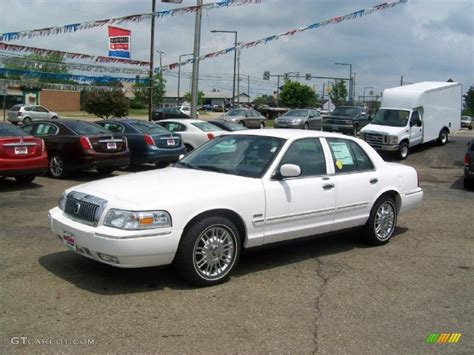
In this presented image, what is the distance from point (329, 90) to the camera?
10294cm

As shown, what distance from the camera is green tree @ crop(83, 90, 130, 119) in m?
A: 42.8

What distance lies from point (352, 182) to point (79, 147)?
7549 millimetres

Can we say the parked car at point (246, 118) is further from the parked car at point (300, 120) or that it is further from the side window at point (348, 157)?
the side window at point (348, 157)

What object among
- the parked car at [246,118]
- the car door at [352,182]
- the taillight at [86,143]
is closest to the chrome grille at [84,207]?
the car door at [352,182]

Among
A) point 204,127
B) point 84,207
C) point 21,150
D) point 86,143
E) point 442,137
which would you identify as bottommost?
point 84,207

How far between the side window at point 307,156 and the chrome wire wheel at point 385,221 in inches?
47.8

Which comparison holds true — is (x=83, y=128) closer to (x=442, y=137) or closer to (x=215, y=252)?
(x=215, y=252)

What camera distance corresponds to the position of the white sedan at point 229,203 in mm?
4938

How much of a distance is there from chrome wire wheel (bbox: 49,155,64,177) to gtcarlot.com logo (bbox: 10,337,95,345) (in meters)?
9.01

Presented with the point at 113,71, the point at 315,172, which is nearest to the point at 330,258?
the point at 315,172

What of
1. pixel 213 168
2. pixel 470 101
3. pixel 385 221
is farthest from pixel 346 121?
pixel 470 101

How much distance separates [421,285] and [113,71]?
14.2m

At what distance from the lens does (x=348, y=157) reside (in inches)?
267

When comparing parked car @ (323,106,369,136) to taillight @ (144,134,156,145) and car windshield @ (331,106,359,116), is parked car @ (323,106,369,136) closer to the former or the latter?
car windshield @ (331,106,359,116)
